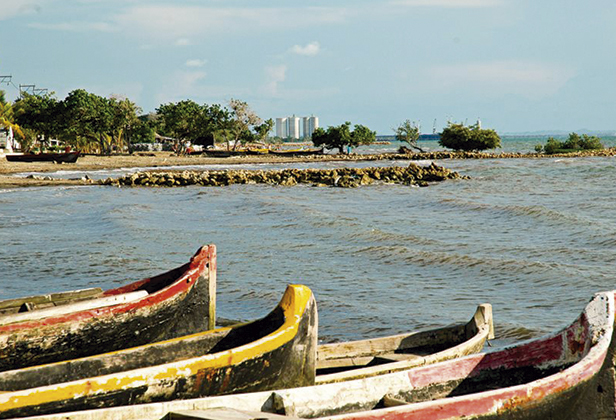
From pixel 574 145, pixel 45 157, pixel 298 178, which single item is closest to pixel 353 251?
pixel 298 178

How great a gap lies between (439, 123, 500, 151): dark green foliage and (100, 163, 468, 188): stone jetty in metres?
42.1

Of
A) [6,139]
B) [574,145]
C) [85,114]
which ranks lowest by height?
[574,145]

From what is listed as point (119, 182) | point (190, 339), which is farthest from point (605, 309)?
point (119, 182)

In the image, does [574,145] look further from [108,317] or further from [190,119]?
[108,317]

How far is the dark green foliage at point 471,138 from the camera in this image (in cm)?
8806

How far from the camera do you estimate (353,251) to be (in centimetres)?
1766

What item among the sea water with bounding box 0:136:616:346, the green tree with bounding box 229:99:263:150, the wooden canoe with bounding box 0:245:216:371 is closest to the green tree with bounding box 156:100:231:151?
the green tree with bounding box 229:99:263:150

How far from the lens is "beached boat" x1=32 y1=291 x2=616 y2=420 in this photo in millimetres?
4699

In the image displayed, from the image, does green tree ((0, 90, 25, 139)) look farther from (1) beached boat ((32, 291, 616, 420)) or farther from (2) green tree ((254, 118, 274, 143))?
(1) beached boat ((32, 291, 616, 420))

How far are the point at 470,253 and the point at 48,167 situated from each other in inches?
1808

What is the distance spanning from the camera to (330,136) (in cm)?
9925

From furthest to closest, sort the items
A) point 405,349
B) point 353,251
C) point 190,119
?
1. point 190,119
2. point 353,251
3. point 405,349

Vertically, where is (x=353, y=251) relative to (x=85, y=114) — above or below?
below

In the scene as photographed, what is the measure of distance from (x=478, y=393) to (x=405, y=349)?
2418mm
